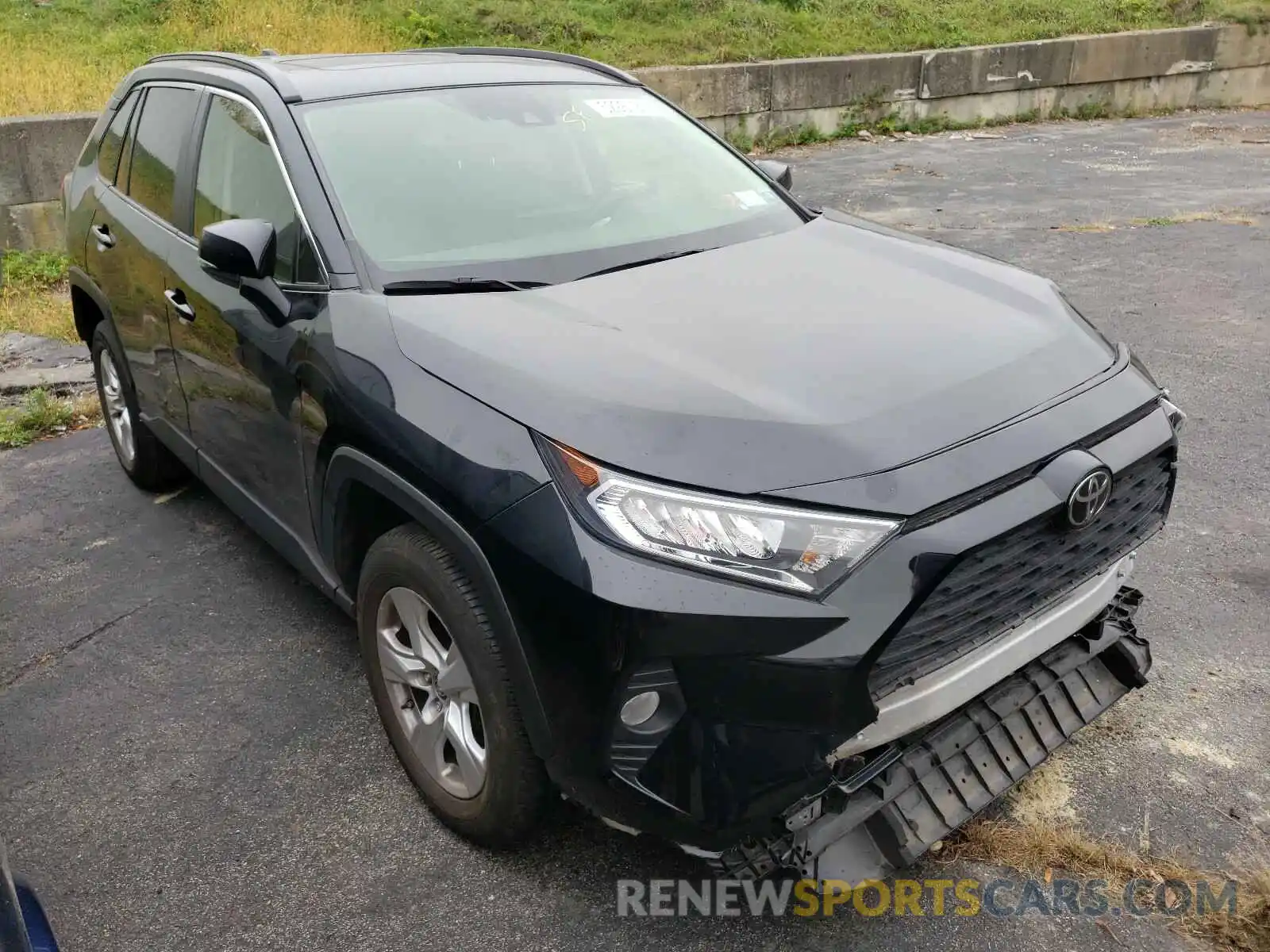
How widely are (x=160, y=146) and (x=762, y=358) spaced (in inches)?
109

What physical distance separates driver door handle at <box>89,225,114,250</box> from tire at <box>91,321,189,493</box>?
0.34 m

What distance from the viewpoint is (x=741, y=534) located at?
1948mm

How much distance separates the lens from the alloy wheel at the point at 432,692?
2387 mm

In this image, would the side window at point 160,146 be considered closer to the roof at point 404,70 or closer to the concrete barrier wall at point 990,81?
the roof at point 404,70

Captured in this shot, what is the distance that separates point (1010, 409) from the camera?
2.21 m

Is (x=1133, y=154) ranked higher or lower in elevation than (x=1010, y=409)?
lower

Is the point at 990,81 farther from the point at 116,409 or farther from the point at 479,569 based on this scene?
the point at 479,569

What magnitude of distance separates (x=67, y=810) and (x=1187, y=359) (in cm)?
546

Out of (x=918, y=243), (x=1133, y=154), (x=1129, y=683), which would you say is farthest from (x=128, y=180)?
(x=1133, y=154)

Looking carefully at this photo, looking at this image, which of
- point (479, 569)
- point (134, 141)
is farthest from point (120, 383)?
point (479, 569)

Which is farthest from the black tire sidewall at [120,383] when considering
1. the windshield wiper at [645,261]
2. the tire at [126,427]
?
the windshield wiper at [645,261]

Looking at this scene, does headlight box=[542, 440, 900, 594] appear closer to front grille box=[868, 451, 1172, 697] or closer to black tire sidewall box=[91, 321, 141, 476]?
front grille box=[868, 451, 1172, 697]

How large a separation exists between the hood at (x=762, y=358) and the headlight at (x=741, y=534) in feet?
0.15

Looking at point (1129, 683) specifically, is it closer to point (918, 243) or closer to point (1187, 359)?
point (918, 243)
